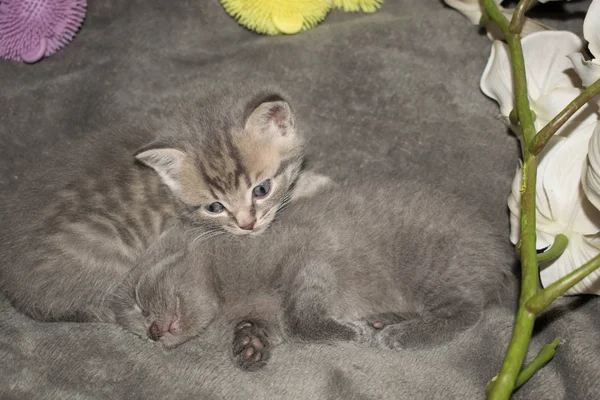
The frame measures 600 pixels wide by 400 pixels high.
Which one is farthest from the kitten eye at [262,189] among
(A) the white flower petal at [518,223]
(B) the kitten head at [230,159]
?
(A) the white flower petal at [518,223]

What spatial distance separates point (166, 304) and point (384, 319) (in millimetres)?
494

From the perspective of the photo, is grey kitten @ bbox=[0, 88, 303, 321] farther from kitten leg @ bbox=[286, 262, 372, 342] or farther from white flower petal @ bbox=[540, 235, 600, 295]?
white flower petal @ bbox=[540, 235, 600, 295]

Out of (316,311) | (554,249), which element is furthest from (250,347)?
(554,249)

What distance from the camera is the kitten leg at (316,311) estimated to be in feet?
4.74

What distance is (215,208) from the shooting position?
1.61 meters

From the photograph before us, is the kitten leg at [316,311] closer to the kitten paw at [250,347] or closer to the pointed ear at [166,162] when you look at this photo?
the kitten paw at [250,347]

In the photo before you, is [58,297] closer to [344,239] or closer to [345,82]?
[344,239]

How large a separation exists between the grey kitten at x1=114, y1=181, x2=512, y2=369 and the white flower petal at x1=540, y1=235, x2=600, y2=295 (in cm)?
18

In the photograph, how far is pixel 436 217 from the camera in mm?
1534

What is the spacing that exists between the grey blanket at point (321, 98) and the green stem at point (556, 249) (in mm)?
305

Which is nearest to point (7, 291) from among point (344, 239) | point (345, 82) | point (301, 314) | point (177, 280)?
point (177, 280)

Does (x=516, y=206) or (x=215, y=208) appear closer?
(x=516, y=206)

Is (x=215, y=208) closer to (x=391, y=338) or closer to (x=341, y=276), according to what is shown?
(x=341, y=276)

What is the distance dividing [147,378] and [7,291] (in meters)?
0.41
